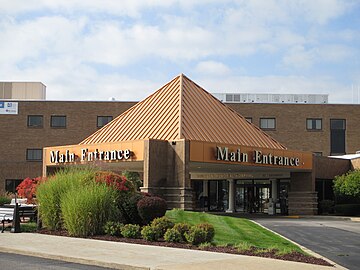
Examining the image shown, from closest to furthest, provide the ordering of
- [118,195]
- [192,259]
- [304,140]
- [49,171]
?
1. [192,259]
2. [118,195]
3. [49,171]
4. [304,140]

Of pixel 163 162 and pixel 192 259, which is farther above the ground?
pixel 163 162

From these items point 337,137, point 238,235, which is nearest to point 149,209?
point 238,235

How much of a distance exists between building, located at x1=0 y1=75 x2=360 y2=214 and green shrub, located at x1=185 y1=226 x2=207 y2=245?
47.9ft

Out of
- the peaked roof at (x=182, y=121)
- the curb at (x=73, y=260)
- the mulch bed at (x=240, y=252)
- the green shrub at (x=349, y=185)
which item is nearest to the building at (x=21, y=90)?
the peaked roof at (x=182, y=121)

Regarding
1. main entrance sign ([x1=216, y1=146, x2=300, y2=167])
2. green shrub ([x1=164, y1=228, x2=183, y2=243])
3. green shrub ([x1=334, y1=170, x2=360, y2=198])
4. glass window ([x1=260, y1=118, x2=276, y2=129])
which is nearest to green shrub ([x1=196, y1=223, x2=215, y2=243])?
green shrub ([x1=164, y1=228, x2=183, y2=243])

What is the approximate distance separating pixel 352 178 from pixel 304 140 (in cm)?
2160

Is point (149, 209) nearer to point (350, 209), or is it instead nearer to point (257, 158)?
point (257, 158)

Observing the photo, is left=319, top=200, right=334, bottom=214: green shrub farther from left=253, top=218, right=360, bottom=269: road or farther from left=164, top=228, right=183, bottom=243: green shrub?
left=164, top=228, right=183, bottom=243: green shrub

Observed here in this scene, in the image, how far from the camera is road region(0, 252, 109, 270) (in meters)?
13.8

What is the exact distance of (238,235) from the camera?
21.5 meters

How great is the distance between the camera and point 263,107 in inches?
2512

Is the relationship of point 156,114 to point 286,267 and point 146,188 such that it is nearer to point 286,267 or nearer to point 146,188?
point 146,188

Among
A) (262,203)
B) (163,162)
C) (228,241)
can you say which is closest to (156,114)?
(163,162)

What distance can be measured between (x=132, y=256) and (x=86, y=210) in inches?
237
